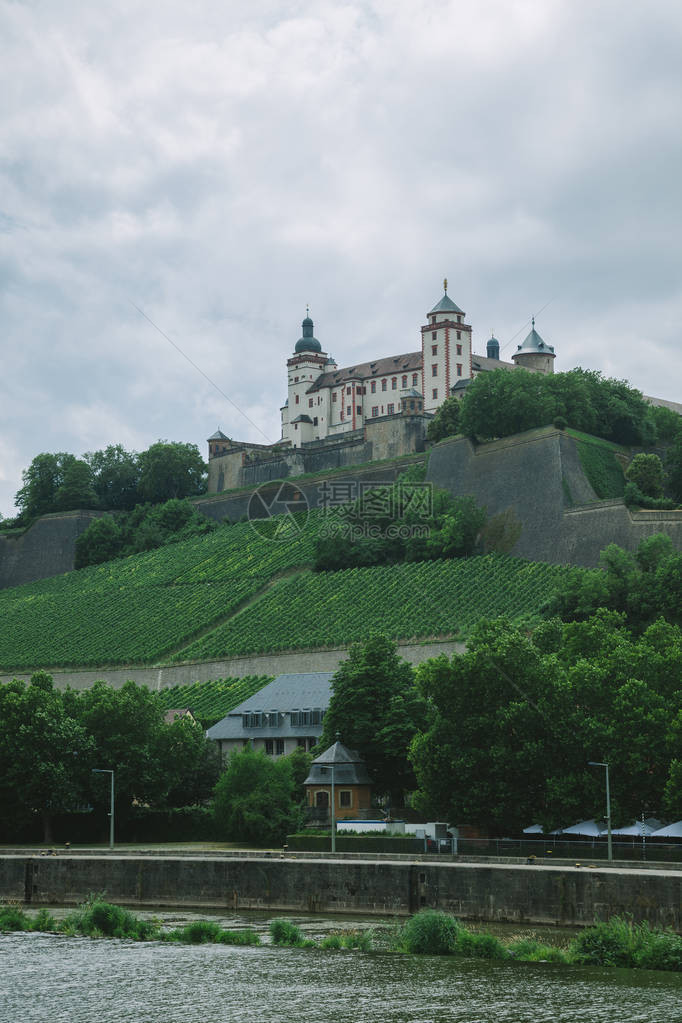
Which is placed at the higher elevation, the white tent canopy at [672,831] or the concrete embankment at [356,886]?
the white tent canopy at [672,831]

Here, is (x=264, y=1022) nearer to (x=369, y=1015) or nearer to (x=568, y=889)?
(x=369, y=1015)

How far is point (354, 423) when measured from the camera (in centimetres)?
13388

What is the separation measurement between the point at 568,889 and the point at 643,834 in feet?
34.1

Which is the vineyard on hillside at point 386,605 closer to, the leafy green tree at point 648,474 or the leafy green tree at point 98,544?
the leafy green tree at point 648,474

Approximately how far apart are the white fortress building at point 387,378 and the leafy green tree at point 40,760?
196ft

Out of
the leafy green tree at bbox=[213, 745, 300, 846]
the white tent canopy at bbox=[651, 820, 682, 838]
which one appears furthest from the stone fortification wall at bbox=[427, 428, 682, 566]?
the white tent canopy at bbox=[651, 820, 682, 838]

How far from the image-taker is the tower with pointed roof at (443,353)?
408 feet

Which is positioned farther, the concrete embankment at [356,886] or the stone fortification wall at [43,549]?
the stone fortification wall at [43,549]

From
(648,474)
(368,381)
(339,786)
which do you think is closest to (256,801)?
(339,786)

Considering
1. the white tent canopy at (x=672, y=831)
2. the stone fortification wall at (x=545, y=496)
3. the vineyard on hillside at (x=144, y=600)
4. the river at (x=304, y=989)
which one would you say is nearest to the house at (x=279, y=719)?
the vineyard on hillside at (x=144, y=600)

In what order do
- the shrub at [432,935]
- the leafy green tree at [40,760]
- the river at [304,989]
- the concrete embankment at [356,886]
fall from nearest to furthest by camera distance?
the river at [304,989] → the shrub at [432,935] → the concrete embankment at [356,886] → the leafy green tree at [40,760]

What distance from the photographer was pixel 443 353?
411 ft

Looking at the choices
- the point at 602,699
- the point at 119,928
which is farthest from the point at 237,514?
the point at 119,928

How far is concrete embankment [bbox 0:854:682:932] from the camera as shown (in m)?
36.8
